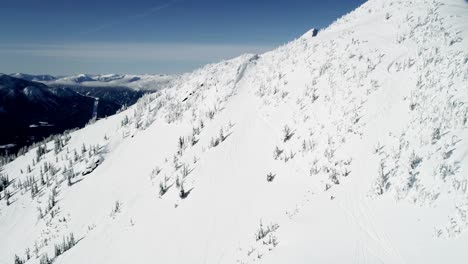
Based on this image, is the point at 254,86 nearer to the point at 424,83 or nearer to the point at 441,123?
the point at 424,83

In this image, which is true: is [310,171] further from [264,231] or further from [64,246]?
[64,246]

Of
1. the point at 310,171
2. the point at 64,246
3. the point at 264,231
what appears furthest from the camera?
the point at 64,246

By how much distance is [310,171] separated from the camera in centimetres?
1409

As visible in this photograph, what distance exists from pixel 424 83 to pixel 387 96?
1.68 metres

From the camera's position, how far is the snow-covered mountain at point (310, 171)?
358 inches

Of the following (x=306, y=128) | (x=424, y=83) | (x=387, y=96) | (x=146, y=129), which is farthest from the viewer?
(x=146, y=129)

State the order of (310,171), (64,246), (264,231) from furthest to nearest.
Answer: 1. (64,246)
2. (310,171)
3. (264,231)

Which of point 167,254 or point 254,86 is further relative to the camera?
point 254,86

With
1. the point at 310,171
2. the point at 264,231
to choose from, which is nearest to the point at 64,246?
the point at 264,231

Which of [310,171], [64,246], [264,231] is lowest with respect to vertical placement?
[64,246]

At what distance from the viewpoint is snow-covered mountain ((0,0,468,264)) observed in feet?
29.8

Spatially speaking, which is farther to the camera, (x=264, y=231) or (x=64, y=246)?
(x=64, y=246)

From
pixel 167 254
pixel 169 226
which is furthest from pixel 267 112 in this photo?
pixel 167 254

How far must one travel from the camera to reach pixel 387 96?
48.6ft
